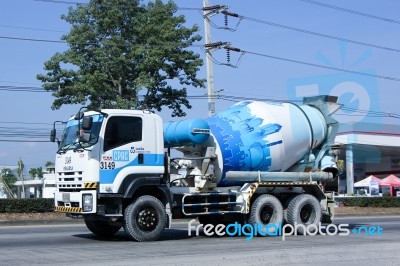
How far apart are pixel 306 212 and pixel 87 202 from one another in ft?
20.8

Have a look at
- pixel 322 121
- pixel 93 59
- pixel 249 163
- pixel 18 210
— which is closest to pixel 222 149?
Result: pixel 249 163

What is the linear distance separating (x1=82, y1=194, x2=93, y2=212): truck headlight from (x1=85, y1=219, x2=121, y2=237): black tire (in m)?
2.12

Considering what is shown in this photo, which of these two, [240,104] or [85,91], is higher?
[85,91]

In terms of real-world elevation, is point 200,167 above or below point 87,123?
below

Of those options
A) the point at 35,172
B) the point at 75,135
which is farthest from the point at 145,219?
the point at 35,172

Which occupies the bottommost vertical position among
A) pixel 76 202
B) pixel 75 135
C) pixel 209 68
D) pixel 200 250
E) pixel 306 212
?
pixel 200 250

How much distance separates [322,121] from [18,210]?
47.6 ft

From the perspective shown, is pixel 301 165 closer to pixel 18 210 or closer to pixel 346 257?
pixel 346 257

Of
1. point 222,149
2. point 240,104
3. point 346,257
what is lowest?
point 346,257

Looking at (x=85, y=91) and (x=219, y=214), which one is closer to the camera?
(x=219, y=214)

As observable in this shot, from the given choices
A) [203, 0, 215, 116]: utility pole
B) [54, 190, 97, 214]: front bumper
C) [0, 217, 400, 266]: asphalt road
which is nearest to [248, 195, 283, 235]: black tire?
[0, 217, 400, 266]: asphalt road

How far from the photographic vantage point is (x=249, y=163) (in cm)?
1611

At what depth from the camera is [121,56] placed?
29.0m

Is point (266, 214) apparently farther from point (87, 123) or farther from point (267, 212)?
point (87, 123)
